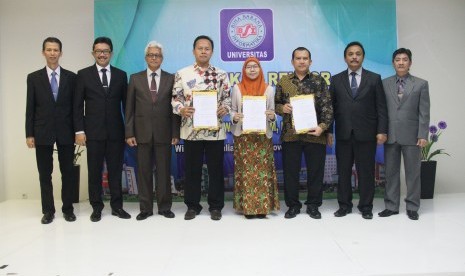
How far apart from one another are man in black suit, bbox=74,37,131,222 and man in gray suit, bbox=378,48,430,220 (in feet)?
8.40

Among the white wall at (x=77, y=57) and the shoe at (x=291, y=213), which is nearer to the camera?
the shoe at (x=291, y=213)

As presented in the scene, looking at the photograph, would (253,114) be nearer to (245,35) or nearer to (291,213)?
(291,213)

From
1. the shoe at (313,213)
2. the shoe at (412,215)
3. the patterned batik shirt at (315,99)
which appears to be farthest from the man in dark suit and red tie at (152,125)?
the shoe at (412,215)

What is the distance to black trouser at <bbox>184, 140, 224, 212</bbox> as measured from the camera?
150 inches

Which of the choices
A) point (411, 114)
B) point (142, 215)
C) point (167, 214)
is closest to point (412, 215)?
point (411, 114)

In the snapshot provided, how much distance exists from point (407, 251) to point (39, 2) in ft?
16.2

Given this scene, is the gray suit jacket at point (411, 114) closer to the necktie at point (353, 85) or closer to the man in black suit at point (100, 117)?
the necktie at point (353, 85)

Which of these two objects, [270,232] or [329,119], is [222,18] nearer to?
[329,119]

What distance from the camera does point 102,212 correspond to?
419 cm

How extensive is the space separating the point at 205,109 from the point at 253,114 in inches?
17.1

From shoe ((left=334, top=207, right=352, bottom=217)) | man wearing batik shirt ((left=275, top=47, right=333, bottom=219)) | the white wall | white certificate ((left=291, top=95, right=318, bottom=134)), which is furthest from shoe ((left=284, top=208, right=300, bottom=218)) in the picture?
the white wall

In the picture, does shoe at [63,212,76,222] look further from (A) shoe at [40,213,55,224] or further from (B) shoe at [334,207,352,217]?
(B) shoe at [334,207,352,217]

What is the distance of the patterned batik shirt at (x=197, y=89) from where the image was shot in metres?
3.72

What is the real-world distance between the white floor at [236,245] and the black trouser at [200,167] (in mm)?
187
